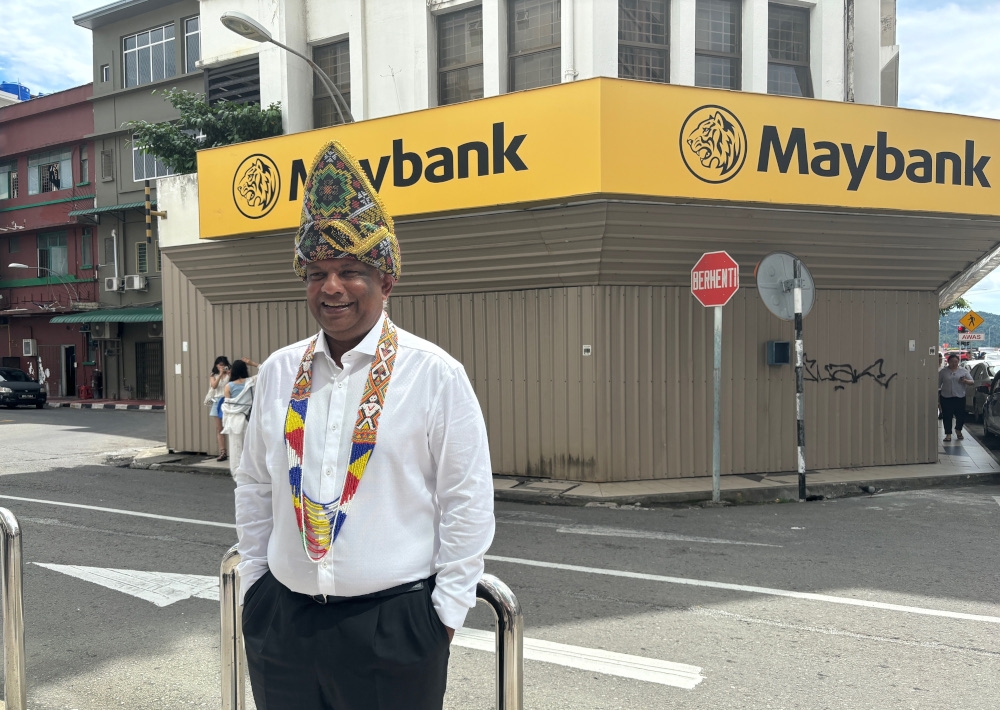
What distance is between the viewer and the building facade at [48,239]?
32.9 meters

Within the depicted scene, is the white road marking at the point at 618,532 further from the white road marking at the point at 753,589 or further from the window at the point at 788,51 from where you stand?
the window at the point at 788,51

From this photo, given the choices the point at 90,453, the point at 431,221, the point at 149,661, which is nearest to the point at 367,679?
the point at 149,661

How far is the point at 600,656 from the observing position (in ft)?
15.2

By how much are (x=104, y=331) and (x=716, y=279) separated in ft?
93.4

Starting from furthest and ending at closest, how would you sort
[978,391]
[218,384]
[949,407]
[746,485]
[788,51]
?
[978,391]
[949,407]
[788,51]
[218,384]
[746,485]

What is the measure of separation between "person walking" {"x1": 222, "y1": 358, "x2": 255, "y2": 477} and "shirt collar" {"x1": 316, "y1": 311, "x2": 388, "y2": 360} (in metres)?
9.19

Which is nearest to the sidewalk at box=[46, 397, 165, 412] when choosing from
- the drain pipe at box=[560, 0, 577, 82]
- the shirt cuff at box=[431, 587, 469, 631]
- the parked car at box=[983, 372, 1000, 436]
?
the drain pipe at box=[560, 0, 577, 82]

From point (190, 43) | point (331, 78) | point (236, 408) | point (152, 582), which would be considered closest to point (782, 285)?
point (236, 408)

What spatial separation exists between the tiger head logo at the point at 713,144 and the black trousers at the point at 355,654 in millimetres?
8849

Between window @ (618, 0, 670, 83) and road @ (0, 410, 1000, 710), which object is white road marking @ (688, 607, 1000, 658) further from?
window @ (618, 0, 670, 83)

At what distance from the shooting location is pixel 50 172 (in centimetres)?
3412

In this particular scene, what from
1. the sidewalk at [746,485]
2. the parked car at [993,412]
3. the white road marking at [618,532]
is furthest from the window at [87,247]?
the parked car at [993,412]

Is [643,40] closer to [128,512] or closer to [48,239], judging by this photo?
[128,512]

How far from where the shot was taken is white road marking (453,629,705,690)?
4.34 m
